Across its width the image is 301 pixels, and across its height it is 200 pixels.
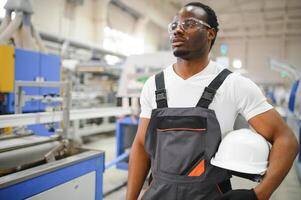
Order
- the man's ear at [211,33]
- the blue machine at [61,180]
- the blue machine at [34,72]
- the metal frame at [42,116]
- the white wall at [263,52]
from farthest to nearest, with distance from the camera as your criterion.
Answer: the white wall at [263,52] → the blue machine at [34,72] → the metal frame at [42,116] → the blue machine at [61,180] → the man's ear at [211,33]

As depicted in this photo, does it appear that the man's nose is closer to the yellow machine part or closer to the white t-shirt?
the white t-shirt

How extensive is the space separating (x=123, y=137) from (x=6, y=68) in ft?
5.50

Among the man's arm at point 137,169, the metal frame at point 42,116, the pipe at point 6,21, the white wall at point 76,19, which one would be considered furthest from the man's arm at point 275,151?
the white wall at point 76,19

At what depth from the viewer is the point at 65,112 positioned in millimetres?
2109

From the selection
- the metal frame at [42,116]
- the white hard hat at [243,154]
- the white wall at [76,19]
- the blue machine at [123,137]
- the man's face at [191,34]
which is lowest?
the blue machine at [123,137]

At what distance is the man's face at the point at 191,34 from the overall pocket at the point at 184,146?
0.88 ft

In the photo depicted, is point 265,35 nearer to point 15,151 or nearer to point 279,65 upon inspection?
point 279,65

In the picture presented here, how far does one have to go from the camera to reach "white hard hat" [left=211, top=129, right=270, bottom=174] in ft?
3.32

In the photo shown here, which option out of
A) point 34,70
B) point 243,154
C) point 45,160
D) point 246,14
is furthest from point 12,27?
point 246,14

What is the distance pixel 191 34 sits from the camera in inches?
43.7

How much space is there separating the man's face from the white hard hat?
0.36m

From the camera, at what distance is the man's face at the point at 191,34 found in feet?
3.65

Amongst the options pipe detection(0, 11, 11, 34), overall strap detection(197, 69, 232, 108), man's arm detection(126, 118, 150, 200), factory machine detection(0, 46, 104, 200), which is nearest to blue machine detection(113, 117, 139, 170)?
factory machine detection(0, 46, 104, 200)

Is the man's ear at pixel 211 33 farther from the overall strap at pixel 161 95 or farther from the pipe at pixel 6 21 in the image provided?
the pipe at pixel 6 21
